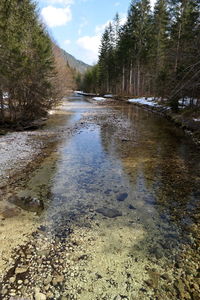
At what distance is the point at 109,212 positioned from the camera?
4852mm

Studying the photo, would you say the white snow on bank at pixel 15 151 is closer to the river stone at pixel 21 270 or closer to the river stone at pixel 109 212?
the river stone at pixel 109 212

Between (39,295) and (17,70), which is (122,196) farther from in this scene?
(17,70)

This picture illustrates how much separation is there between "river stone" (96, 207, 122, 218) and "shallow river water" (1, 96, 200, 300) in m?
0.02

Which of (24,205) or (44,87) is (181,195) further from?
(44,87)

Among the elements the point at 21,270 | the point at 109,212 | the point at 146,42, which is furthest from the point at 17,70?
the point at 146,42

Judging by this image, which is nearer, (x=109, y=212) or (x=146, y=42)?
(x=109, y=212)

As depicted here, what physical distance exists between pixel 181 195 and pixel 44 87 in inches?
541

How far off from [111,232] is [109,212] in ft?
2.22

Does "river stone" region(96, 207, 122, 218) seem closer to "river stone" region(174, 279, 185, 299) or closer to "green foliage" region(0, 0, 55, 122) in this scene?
"river stone" region(174, 279, 185, 299)

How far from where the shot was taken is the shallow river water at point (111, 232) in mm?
3057

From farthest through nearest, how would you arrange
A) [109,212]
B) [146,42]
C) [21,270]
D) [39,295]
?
1. [146,42]
2. [109,212]
3. [21,270]
4. [39,295]

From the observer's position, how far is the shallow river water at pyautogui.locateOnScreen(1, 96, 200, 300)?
306 cm

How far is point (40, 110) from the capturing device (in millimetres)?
16469

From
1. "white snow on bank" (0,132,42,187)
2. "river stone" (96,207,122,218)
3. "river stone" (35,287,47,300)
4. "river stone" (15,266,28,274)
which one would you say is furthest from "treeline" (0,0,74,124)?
"river stone" (35,287,47,300)
